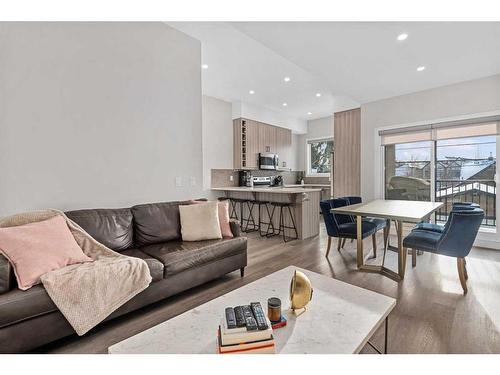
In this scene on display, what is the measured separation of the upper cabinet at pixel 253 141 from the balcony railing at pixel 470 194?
Answer: 3.80 meters

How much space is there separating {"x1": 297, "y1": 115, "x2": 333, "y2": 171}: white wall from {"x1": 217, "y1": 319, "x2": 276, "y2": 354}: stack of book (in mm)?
7055

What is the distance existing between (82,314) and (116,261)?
396 mm

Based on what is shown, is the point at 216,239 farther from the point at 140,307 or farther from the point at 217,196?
the point at 217,196

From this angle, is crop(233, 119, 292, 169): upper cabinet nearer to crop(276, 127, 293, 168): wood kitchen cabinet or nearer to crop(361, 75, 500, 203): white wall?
crop(276, 127, 293, 168): wood kitchen cabinet

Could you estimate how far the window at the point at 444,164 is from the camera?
155 inches

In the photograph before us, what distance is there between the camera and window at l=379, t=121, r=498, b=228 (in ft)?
12.9

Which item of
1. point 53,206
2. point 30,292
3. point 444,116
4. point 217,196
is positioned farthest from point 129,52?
point 444,116

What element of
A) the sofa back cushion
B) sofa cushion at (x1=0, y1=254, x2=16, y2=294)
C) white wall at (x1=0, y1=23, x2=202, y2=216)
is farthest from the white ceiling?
sofa cushion at (x1=0, y1=254, x2=16, y2=294)

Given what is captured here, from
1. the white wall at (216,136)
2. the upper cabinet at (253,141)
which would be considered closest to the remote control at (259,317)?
the white wall at (216,136)

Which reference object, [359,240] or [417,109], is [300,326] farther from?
[417,109]

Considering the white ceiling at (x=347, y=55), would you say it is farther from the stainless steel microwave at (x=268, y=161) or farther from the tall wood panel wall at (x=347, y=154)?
the stainless steel microwave at (x=268, y=161)

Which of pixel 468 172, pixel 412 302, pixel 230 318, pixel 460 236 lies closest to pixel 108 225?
pixel 230 318

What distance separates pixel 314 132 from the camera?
7.73 m

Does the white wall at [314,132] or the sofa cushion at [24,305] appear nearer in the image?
the sofa cushion at [24,305]
